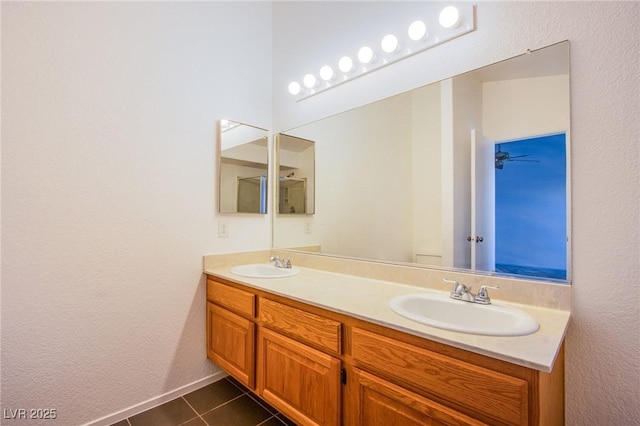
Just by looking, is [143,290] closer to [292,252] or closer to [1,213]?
[1,213]

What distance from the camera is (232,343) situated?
5.72 ft

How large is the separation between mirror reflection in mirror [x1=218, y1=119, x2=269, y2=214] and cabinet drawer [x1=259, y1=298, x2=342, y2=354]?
86cm

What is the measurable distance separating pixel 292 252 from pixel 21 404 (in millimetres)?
1568

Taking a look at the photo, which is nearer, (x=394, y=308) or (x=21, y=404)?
(x=394, y=308)

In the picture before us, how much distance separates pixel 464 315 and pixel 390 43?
4.73 feet

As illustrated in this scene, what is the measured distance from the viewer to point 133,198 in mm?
1670

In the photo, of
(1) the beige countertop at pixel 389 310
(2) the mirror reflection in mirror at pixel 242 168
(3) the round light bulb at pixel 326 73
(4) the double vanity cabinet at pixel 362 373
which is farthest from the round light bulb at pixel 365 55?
(4) the double vanity cabinet at pixel 362 373

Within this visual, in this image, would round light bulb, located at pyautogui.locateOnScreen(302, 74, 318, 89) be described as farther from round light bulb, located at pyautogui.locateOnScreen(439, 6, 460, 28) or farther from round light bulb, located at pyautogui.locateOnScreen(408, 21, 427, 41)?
round light bulb, located at pyautogui.locateOnScreen(439, 6, 460, 28)

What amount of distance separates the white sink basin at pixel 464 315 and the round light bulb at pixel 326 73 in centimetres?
147

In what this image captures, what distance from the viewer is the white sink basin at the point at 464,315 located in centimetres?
94

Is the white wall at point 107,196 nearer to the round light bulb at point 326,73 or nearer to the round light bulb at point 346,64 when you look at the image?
the round light bulb at point 326,73

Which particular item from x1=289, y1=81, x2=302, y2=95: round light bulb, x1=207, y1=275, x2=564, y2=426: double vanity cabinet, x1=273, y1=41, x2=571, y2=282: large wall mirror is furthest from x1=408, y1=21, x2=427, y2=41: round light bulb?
x1=207, y1=275, x2=564, y2=426: double vanity cabinet

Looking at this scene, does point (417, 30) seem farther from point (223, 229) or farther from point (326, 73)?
point (223, 229)

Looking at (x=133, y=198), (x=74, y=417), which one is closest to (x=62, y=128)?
(x=133, y=198)
